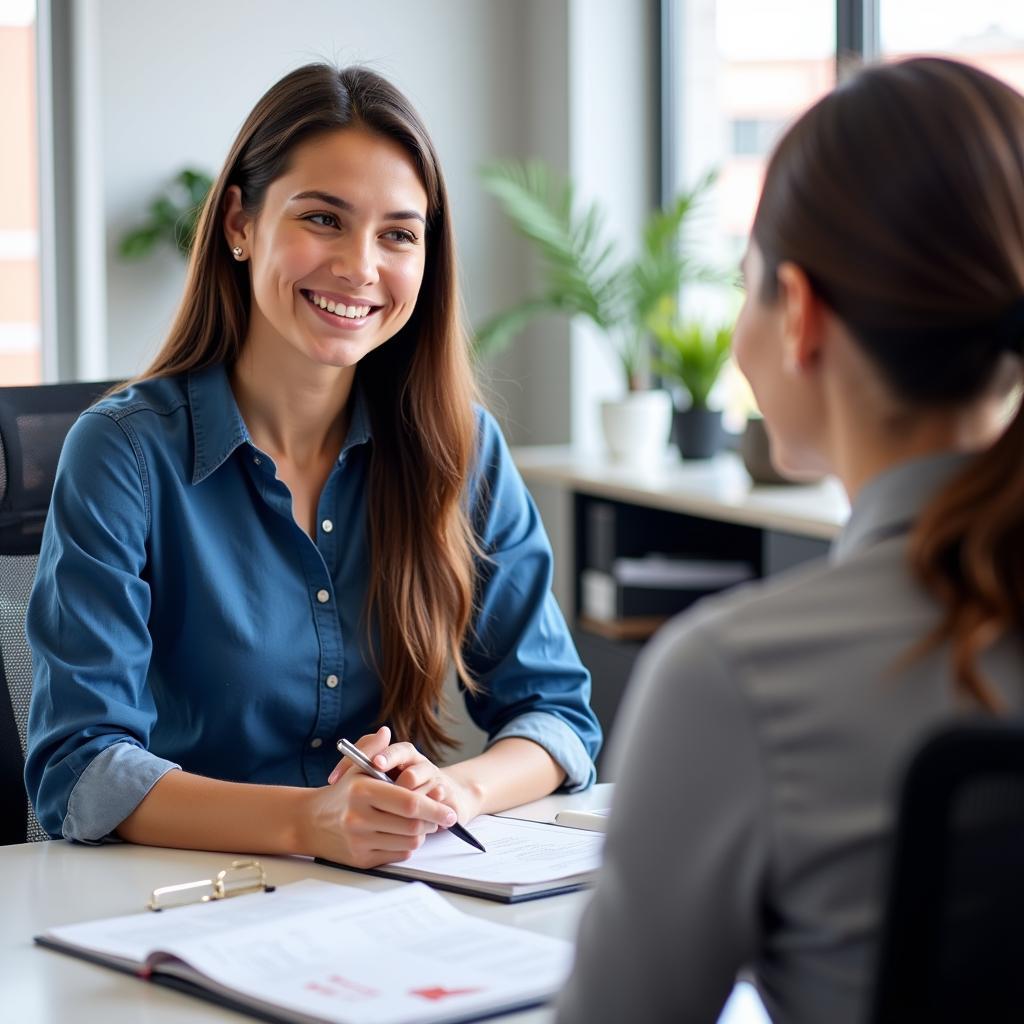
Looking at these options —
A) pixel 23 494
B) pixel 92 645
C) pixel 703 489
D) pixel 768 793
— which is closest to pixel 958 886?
pixel 768 793

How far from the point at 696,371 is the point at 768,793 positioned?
2.78m

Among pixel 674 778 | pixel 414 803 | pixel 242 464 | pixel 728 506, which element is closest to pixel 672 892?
pixel 674 778

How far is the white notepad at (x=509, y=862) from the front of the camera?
1210 millimetres

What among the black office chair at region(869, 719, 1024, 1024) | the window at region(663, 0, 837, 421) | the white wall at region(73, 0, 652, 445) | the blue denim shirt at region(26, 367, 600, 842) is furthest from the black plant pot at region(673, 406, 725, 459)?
the black office chair at region(869, 719, 1024, 1024)

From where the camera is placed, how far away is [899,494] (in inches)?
30.5

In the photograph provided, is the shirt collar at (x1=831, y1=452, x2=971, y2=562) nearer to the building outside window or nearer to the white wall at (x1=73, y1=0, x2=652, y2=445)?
the building outside window

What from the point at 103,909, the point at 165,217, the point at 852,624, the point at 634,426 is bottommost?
the point at 103,909

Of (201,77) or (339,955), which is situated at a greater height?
(201,77)

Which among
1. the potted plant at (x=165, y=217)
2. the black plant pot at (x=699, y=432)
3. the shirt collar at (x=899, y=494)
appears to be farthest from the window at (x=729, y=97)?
the shirt collar at (x=899, y=494)

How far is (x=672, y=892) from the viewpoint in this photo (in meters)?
0.71

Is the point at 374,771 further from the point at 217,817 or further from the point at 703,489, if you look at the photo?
the point at 703,489

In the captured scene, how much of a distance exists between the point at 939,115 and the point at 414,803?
0.78 metres

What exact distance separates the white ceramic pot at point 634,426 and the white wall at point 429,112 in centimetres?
35

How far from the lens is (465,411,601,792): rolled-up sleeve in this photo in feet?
5.67
